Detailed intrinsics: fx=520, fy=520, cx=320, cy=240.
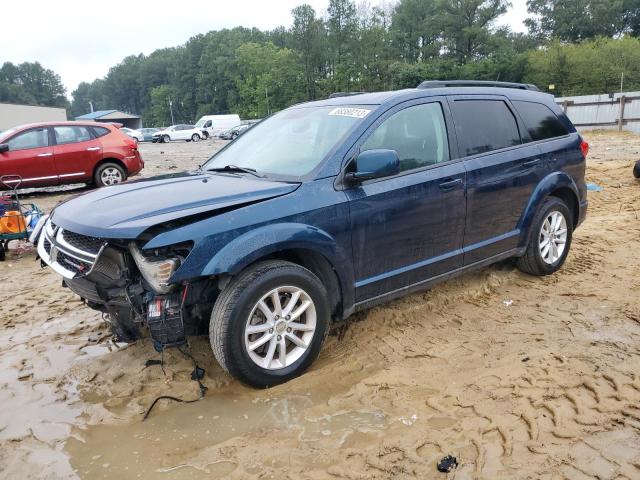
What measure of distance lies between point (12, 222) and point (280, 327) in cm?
459

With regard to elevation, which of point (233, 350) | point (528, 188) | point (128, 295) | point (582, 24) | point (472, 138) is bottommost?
point (233, 350)

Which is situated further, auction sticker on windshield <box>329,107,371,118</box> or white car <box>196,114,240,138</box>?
white car <box>196,114,240,138</box>

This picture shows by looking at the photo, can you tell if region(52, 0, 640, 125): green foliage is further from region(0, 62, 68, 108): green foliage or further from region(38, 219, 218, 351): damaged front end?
region(0, 62, 68, 108): green foliage

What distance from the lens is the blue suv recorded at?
3.01 meters

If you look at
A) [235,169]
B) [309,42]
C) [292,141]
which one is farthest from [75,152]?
[309,42]

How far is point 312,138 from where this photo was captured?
3.86 meters

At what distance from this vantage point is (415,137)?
3982 mm

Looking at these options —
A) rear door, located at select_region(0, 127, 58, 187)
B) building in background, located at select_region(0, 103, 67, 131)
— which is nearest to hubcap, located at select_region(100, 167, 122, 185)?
rear door, located at select_region(0, 127, 58, 187)

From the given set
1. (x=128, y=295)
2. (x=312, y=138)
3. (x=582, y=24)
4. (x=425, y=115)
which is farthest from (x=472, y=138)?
(x=582, y=24)

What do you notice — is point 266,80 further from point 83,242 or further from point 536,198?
point 83,242

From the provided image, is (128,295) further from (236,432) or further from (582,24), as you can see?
(582,24)

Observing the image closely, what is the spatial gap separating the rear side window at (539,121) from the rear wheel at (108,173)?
907 centimetres

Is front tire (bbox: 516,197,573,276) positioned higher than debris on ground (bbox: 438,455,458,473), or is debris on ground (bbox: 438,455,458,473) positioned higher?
front tire (bbox: 516,197,573,276)

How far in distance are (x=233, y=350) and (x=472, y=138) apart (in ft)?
8.61
